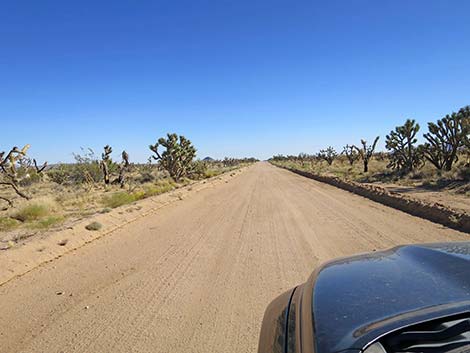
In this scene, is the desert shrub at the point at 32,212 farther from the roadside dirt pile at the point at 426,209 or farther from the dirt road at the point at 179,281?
the roadside dirt pile at the point at 426,209

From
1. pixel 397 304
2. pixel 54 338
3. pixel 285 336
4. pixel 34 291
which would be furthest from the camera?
pixel 34 291

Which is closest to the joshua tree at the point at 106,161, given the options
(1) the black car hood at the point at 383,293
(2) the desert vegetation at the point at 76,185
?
(2) the desert vegetation at the point at 76,185

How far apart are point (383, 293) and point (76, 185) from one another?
3010 centimetres

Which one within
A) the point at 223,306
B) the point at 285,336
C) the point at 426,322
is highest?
the point at 426,322

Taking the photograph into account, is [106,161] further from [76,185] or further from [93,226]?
[93,226]

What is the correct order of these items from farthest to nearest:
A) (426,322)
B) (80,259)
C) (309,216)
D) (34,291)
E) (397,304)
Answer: (309,216), (80,259), (34,291), (397,304), (426,322)

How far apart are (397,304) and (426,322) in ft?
0.65

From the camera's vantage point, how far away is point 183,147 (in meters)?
34.5

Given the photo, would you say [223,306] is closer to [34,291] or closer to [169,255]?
[169,255]

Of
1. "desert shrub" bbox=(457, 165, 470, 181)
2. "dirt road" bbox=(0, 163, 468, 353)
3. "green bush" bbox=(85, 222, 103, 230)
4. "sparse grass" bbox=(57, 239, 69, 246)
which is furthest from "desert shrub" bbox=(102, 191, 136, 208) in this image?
"desert shrub" bbox=(457, 165, 470, 181)

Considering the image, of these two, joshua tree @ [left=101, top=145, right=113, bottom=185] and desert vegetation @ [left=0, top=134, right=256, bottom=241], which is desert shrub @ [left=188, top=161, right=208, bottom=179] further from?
joshua tree @ [left=101, top=145, right=113, bottom=185]

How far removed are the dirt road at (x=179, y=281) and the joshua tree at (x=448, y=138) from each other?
16.6m

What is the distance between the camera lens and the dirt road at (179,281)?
394 cm

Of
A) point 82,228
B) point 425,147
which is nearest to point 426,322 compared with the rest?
point 82,228
